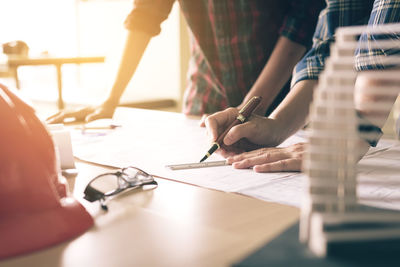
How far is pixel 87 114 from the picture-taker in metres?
1.37

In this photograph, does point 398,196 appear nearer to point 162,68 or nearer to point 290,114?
point 290,114

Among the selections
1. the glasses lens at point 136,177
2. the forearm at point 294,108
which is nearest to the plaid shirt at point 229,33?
the forearm at point 294,108

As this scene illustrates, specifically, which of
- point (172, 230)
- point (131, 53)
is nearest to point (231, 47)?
point (131, 53)

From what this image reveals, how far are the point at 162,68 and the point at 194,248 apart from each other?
2.62 metres

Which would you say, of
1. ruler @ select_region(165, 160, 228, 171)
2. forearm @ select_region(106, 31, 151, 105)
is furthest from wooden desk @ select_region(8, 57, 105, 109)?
ruler @ select_region(165, 160, 228, 171)

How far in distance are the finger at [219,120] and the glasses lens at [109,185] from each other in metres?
0.27

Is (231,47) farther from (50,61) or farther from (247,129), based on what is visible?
(50,61)

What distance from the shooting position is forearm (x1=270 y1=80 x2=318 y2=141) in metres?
1.02

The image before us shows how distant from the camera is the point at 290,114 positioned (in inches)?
40.8

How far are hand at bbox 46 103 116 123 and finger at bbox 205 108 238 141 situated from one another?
1.64ft

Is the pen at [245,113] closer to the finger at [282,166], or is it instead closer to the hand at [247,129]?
the hand at [247,129]

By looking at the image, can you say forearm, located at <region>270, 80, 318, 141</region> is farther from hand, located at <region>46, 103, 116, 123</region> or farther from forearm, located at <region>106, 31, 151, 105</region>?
forearm, located at <region>106, 31, 151, 105</region>

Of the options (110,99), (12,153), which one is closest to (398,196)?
(12,153)

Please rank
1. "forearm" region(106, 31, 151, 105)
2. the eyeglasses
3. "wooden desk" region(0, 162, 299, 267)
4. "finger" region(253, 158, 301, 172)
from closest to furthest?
"wooden desk" region(0, 162, 299, 267), the eyeglasses, "finger" region(253, 158, 301, 172), "forearm" region(106, 31, 151, 105)
